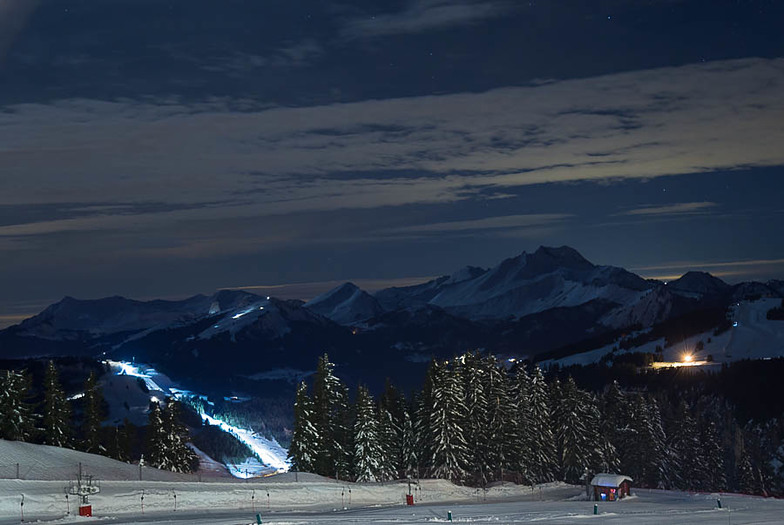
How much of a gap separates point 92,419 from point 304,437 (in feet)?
73.6

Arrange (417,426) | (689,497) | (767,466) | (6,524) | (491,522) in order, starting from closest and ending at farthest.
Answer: (6,524) < (491,522) < (689,497) < (417,426) < (767,466)

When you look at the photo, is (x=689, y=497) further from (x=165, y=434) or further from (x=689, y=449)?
(x=165, y=434)

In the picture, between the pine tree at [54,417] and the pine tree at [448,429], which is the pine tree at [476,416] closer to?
the pine tree at [448,429]

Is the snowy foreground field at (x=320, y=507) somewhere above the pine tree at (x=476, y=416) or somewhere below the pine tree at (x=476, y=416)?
below

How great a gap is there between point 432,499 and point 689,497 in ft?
79.6

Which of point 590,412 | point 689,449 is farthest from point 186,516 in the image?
point 689,449

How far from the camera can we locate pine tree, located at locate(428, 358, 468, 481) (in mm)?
85688

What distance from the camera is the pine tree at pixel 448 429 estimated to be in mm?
85688

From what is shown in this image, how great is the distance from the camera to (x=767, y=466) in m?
154

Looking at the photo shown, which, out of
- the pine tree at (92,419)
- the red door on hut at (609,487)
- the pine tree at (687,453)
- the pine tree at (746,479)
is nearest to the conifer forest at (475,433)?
the pine tree at (746,479)

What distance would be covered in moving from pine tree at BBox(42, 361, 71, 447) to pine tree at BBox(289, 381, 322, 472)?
75.0 ft

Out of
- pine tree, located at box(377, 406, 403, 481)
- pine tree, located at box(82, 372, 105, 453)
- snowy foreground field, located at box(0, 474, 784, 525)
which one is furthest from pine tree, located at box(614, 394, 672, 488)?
pine tree, located at box(82, 372, 105, 453)

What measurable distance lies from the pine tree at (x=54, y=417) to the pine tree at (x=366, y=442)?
96.4 ft

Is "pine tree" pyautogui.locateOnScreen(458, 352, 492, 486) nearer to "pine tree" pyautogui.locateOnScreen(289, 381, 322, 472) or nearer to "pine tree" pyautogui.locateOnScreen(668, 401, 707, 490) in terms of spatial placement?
"pine tree" pyautogui.locateOnScreen(289, 381, 322, 472)
